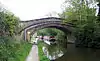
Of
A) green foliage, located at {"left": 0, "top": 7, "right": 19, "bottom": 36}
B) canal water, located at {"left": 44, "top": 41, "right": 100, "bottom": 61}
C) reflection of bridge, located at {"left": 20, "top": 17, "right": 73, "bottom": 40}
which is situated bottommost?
canal water, located at {"left": 44, "top": 41, "right": 100, "bottom": 61}

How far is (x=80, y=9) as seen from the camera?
2800 centimetres

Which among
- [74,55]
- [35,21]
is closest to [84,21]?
[74,55]

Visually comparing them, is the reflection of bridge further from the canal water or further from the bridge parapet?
the canal water

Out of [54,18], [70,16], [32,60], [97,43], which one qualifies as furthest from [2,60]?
[54,18]

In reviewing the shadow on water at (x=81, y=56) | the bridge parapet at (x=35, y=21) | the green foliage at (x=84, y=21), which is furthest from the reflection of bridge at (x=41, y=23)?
the shadow on water at (x=81, y=56)

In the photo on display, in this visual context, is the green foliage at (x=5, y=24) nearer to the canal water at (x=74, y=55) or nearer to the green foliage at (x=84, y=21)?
the canal water at (x=74, y=55)

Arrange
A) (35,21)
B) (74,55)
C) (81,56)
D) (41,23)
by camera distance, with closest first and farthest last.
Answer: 1. (81,56)
2. (74,55)
3. (35,21)
4. (41,23)

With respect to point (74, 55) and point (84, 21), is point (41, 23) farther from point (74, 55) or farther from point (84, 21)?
point (74, 55)

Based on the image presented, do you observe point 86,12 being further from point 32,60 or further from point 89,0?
point 32,60

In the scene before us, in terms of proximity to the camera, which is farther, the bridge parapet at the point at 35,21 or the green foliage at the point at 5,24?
the bridge parapet at the point at 35,21

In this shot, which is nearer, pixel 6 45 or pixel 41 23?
pixel 6 45

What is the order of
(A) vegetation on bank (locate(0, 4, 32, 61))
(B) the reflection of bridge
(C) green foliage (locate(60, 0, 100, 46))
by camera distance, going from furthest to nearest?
(B) the reflection of bridge, (C) green foliage (locate(60, 0, 100, 46)), (A) vegetation on bank (locate(0, 4, 32, 61))

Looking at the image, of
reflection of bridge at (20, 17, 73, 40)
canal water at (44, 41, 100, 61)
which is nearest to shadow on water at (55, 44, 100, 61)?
canal water at (44, 41, 100, 61)

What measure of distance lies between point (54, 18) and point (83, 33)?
10931mm
